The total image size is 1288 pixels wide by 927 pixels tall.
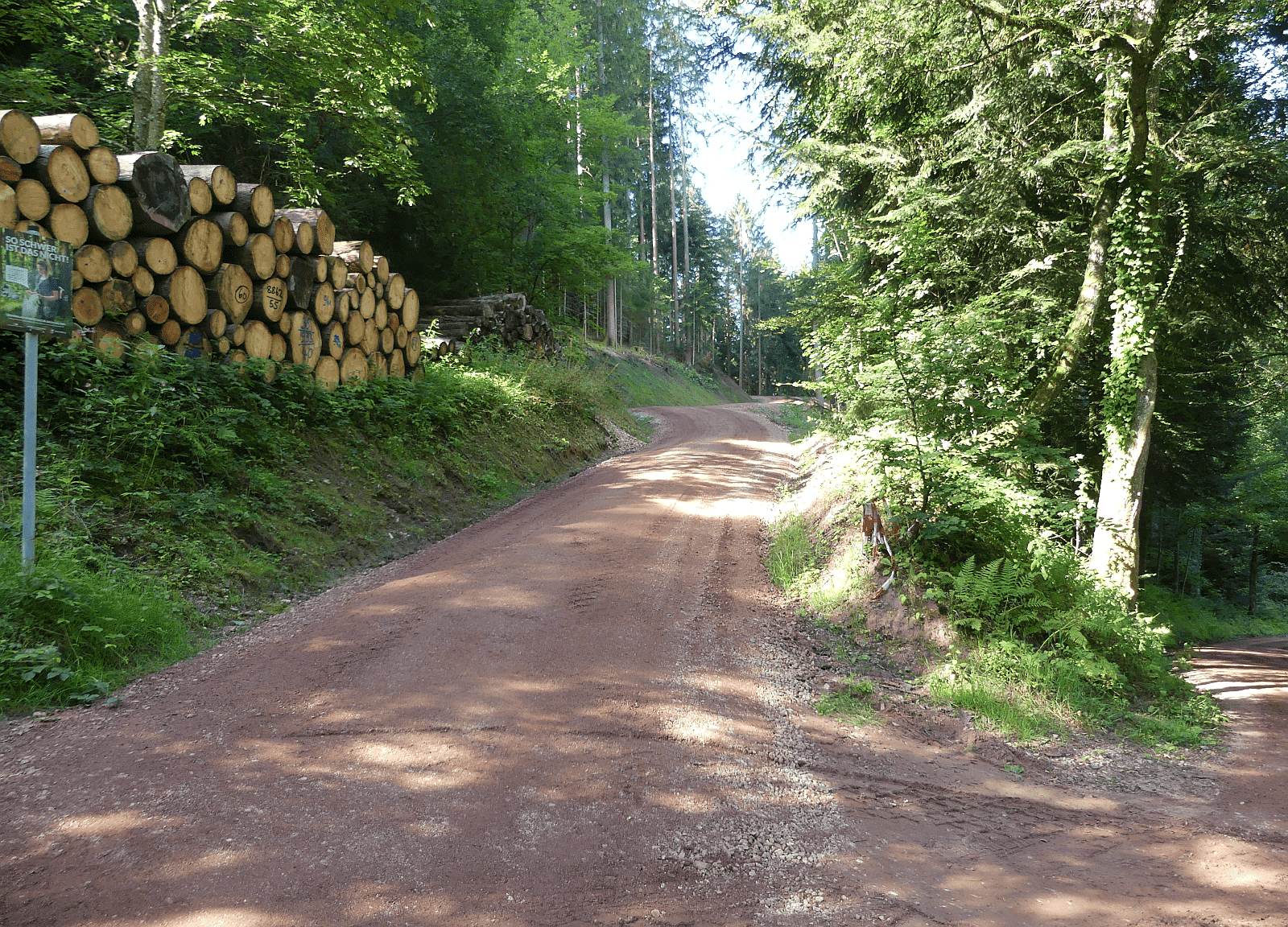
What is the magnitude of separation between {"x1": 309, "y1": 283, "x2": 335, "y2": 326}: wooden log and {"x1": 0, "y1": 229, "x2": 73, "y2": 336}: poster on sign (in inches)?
178

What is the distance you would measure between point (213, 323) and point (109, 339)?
4.03 feet

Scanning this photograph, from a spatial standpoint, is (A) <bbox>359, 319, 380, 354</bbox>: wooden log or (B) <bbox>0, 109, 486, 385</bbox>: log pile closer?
(B) <bbox>0, 109, 486, 385</bbox>: log pile

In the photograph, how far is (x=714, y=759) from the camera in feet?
13.2

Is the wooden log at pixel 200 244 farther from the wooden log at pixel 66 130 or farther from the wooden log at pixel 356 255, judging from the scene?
the wooden log at pixel 356 255

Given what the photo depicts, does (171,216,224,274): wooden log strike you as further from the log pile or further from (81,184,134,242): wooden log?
(81,184,134,242): wooden log

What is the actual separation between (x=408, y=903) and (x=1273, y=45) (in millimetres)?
12582

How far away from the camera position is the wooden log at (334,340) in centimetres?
968

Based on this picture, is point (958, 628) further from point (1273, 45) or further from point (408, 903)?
point (1273, 45)

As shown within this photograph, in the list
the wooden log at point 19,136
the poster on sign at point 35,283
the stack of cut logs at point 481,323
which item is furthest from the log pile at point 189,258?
the stack of cut logs at point 481,323

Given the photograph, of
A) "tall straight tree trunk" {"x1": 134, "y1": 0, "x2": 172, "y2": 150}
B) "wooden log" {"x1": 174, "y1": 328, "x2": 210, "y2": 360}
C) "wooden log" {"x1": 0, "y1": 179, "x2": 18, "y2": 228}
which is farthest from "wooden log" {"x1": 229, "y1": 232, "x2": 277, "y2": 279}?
"tall straight tree trunk" {"x1": 134, "y1": 0, "x2": 172, "y2": 150}

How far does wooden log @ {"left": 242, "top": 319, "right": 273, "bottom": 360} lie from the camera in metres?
8.34

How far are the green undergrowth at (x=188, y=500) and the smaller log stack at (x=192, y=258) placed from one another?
0.49 meters

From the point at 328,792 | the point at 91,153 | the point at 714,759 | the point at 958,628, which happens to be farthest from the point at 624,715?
the point at 91,153

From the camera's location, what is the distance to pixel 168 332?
24.4 ft
